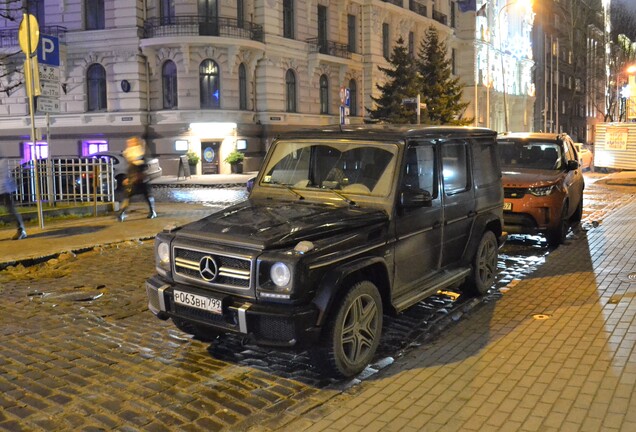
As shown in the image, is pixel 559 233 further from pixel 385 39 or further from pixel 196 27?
pixel 385 39

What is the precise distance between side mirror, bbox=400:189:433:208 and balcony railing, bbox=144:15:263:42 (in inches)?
1155

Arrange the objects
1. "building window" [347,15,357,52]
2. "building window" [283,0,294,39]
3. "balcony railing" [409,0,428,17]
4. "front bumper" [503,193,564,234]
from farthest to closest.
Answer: "balcony railing" [409,0,428,17] → "building window" [347,15,357,52] → "building window" [283,0,294,39] → "front bumper" [503,193,564,234]

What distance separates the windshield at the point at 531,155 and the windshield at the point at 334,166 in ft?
21.9

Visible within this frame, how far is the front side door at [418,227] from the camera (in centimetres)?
611

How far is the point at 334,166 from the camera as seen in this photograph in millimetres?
6473

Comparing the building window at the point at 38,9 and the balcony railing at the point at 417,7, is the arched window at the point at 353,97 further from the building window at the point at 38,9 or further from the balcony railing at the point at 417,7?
the building window at the point at 38,9

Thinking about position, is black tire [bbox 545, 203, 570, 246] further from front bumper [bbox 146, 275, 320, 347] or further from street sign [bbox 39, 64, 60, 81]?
street sign [bbox 39, 64, 60, 81]

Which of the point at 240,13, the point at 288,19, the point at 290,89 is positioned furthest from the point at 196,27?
the point at 290,89

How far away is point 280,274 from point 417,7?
4967cm

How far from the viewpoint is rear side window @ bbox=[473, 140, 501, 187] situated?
7.86 meters

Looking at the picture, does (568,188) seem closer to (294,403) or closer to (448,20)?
(294,403)

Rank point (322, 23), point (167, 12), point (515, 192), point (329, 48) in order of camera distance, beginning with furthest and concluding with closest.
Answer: point (322, 23) < point (329, 48) < point (167, 12) < point (515, 192)

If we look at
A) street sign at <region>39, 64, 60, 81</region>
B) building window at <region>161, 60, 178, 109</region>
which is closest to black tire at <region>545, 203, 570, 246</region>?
street sign at <region>39, 64, 60, 81</region>

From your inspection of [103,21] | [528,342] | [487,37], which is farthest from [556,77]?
[528,342]
